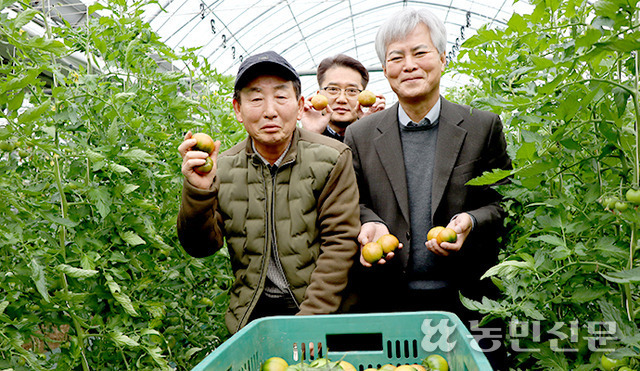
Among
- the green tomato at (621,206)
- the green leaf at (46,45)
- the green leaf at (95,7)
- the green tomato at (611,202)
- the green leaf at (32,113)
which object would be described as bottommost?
the green tomato at (621,206)

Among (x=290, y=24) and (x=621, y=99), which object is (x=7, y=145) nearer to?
(x=621, y=99)

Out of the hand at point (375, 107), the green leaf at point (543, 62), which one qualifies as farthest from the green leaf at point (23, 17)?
the hand at point (375, 107)

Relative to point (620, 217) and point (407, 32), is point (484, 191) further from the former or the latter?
point (620, 217)

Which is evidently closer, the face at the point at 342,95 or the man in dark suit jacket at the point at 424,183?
the man in dark suit jacket at the point at 424,183

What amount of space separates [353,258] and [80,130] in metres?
1.14

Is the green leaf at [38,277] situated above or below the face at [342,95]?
below

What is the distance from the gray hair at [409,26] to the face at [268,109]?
46 centimetres

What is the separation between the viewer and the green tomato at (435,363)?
135cm

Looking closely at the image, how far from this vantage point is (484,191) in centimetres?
218

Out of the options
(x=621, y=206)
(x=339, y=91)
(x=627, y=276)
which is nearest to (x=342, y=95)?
(x=339, y=91)

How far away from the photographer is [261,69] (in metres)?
1.93

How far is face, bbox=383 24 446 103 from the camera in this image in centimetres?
206

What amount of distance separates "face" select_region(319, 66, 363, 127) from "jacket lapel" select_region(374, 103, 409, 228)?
2.92 ft

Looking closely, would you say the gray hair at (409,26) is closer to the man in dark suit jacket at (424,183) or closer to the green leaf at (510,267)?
the man in dark suit jacket at (424,183)
